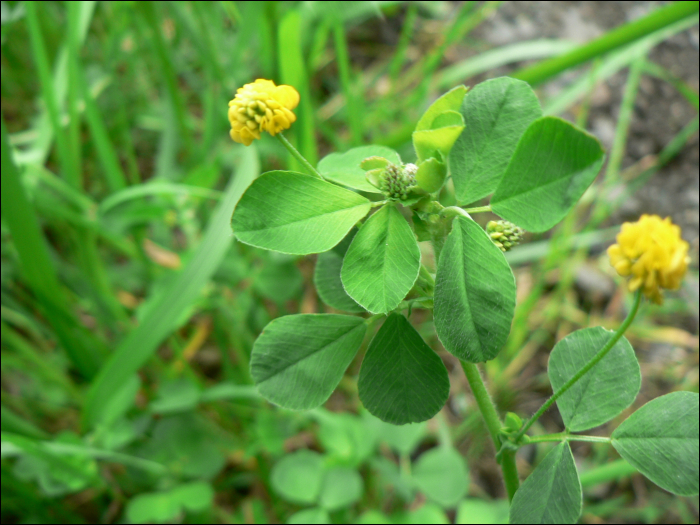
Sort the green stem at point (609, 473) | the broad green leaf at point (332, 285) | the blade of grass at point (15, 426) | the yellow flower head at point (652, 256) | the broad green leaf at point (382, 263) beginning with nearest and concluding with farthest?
the yellow flower head at point (652, 256)
the broad green leaf at point (382, 263)
the broad green leaf at point (332, 285)
the green stem at point (609, 473)
the blade of grass at point (15, 426)

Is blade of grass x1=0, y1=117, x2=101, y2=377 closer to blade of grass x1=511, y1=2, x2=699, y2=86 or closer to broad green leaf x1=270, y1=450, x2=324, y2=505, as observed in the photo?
broad green leaf x1=270, y1=450, x2=324, y2=505

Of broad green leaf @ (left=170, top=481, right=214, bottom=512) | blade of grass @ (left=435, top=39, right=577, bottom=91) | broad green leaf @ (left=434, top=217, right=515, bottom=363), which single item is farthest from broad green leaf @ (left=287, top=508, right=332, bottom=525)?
blade of grass @ (left=435, top=39, right=577, bottom=91)

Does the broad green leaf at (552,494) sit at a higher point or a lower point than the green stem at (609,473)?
higher

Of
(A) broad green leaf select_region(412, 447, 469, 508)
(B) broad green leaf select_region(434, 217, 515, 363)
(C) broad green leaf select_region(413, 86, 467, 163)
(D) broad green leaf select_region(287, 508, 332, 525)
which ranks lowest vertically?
(A) broad green leaf select_region(412, 447, 469, 508)

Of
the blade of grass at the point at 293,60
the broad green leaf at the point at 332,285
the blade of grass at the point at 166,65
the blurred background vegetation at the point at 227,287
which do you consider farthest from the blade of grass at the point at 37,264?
the broad green leaf at the point at 332,285

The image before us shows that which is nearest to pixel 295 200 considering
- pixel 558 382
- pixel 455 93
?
pixel 455 93

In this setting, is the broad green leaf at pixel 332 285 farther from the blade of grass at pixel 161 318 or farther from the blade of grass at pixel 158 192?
the blade of grass at pixel 158 192

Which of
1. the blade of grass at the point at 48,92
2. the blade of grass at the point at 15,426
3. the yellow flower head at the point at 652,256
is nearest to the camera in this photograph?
the yellow flower head at the point at 652,256

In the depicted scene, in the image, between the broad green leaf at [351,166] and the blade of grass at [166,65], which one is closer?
the broad green leaf at [351,166]
